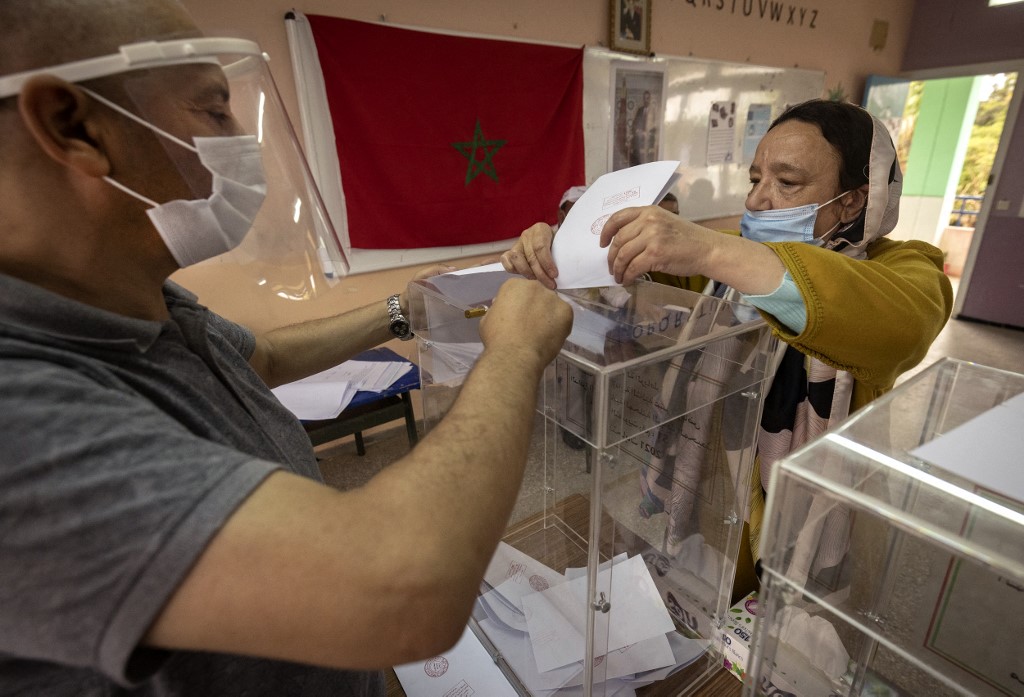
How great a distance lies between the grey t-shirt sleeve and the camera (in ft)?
1.08

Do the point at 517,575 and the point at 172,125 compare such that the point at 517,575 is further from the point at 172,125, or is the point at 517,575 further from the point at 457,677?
the point at 172,125

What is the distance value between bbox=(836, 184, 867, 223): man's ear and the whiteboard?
6.42 ft

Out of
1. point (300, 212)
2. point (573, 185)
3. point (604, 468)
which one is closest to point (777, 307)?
point (604, 468)

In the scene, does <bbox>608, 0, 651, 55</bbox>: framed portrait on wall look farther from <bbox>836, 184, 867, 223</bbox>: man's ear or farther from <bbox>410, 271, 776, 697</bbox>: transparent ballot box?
<bbox>410, 271, 776, 697</bbox>: transparent ballot box

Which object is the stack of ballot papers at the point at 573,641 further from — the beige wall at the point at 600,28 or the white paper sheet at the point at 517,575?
the beige wall at the point at 600,28

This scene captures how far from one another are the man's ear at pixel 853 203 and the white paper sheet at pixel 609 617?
2.68ft

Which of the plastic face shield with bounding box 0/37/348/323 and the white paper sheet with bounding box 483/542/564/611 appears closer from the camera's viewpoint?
the plastic face shield with bounding box 0/37/348/323

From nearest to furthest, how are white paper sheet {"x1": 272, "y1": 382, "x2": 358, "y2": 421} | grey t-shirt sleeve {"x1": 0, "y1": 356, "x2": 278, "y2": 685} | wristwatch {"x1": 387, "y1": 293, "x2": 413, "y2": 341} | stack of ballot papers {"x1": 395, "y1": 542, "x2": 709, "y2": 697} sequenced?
1. grey t-shirt sleeve {"x1": 0, "y1": 356, "x2": 278, "y2": 685}
2. stack of ballot papers {"x1": 395, "y1": 542, "x2": 709, "y2": 697}
3. wristwatch {"x1": 387, "y1": 293, "x2": 413, "y2": 341}
4. white paper sheet {"x1": 272, "y1": 382, "x2": 358, "y2": 421}

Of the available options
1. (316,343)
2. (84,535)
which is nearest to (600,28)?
(316,343)

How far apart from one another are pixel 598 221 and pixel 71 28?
616 mm

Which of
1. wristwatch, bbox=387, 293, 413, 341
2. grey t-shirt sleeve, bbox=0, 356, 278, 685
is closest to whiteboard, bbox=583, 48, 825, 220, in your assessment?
wristwatch, bbox=387, 293, 413, 341

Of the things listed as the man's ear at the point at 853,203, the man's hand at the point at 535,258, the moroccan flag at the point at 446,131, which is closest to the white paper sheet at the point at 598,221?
the man's hand at the point at 535,258

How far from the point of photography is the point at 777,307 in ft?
2.16

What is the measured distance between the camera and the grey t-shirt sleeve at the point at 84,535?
0.33 m
